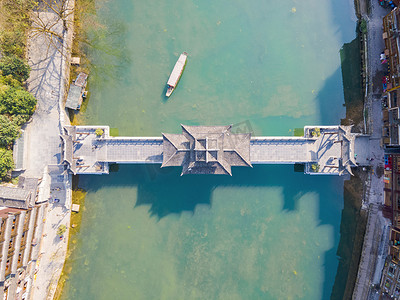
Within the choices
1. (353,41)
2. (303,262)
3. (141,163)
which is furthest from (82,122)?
(353,41)

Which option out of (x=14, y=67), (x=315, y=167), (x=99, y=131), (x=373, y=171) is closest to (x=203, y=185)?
(x=315, y=167)

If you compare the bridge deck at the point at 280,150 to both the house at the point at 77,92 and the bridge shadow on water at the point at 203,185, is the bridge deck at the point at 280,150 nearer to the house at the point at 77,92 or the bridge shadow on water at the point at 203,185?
the bridge shadow on water at the point at 203,185

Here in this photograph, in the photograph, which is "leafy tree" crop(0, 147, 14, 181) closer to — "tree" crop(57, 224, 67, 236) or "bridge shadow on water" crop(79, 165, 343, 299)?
"bridge shadow on water" crop(79, 165, 343, 299)

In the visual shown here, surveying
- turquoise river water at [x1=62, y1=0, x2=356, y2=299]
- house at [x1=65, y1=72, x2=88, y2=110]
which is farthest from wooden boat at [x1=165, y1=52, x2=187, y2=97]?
house at [x1=65, y1=72, x2=88, y2=110]

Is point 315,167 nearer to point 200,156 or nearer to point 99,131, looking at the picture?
point 200,156

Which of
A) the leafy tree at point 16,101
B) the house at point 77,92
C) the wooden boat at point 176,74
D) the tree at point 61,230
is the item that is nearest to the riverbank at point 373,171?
the wooden boat at point 176,74

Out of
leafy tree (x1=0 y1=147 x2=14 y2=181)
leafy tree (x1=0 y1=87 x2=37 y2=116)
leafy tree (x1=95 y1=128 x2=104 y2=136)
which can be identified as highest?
leafy tree (x1=0 y1=87 x2=37 y2=116)

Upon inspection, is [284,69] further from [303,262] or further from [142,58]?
[303,262]
